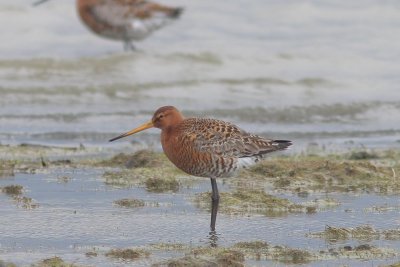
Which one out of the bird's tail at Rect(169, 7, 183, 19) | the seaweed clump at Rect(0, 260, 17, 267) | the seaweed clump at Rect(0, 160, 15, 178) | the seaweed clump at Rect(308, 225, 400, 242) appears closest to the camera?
the seaweed clump at Rect(0, 260, 17, 267)

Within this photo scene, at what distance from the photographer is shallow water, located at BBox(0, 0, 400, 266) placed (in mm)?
8039

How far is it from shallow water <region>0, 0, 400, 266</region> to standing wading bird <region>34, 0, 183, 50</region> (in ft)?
1.00

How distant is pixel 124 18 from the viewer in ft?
61.0

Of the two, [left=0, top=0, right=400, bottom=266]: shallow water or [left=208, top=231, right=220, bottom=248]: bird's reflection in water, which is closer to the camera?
[left=208, top=231, right=220, bottom=248]: bird's reflection in water

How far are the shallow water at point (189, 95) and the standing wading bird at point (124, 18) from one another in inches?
12.0

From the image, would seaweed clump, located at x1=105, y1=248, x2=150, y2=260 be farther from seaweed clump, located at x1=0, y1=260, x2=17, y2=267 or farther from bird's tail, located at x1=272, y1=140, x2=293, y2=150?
bird's tail, located at x1=272, y1=140, x2=293, y2=150

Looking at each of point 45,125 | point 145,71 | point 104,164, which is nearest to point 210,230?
point 104,164

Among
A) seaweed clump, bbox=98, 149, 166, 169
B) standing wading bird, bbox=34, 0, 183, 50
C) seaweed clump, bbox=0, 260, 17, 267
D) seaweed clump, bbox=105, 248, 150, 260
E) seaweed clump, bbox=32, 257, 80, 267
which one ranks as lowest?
seaweed clump, bbox=0, 260, 17, 267

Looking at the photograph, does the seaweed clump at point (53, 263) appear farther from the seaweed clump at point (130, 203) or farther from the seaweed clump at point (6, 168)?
the seaweed clump at point (6, 168)

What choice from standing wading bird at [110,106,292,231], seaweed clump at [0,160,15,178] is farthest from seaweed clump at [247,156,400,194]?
seaweed clump at [0,160,15,178]

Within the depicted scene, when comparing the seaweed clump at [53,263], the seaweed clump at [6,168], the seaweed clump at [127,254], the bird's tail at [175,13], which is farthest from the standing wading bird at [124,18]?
the seaweed clump at [53,263]

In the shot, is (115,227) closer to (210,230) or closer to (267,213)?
(210,230)

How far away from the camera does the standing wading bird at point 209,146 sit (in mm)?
8305

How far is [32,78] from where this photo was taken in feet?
53.0
